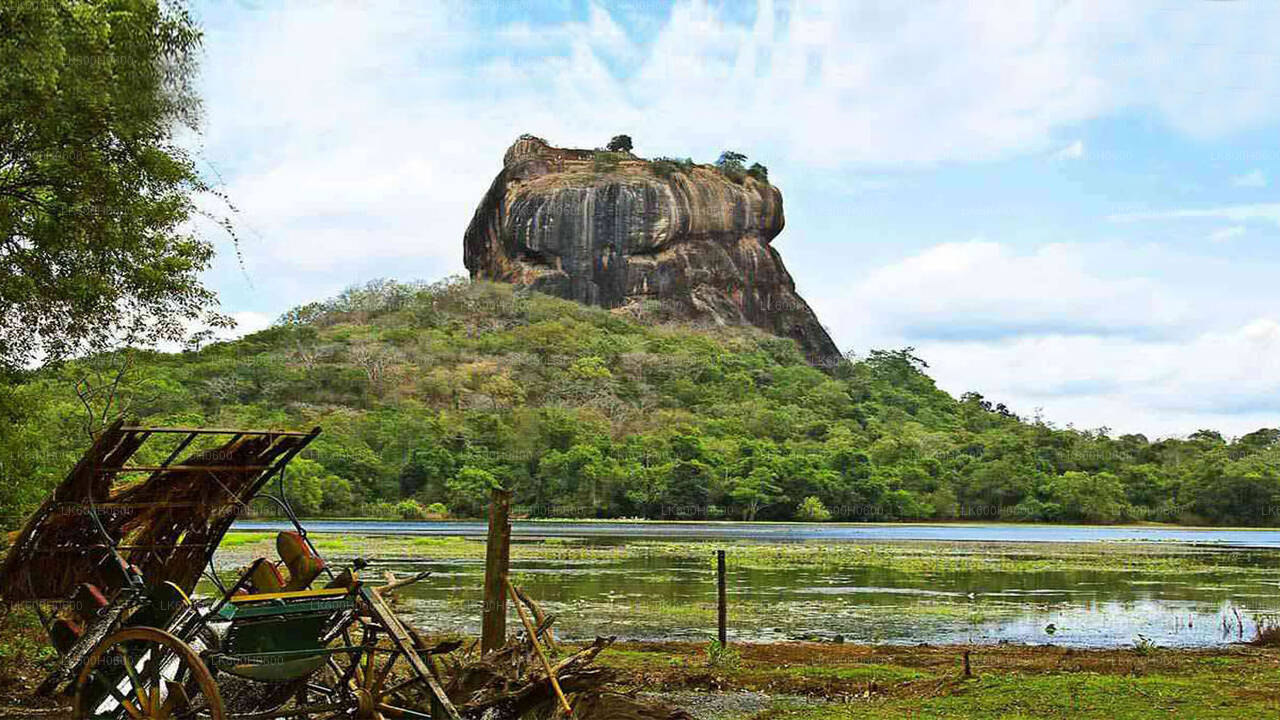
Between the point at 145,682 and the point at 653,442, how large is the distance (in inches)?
3829

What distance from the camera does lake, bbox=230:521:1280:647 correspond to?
916 inches

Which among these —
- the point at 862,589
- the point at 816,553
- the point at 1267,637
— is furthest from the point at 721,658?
the point at 816,553

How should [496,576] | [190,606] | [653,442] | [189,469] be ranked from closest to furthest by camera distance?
[190,606], [189,469], [496,576], [653,442]

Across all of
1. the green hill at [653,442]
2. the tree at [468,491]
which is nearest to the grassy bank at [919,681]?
the green hill at [653,442]

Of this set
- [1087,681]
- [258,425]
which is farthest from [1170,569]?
[258,425]

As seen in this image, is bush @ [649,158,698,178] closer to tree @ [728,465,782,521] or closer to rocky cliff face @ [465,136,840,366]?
rocky cliff face @ [465,136,840,366]

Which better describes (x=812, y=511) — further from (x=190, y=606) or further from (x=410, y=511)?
(x=190, y=606)

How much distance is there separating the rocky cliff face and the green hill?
31.0 meters

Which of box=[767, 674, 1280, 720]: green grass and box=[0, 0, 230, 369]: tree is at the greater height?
box=[0, 0, 230, 369]: tree

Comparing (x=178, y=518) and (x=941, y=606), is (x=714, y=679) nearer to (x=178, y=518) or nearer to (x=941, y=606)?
(x=178, y=518)

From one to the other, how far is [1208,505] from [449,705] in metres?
104

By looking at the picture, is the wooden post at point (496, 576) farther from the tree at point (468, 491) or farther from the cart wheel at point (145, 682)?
the tree at point (468, 491)

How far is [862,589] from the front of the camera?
107 ft

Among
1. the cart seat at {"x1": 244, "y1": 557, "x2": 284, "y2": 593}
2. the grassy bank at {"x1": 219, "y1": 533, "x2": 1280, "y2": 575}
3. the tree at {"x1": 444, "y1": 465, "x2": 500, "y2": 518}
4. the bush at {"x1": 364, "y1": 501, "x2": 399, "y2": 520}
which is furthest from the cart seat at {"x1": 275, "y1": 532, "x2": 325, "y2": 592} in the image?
the tree at {"x1": 444, "y1": 465, "x2": 500, "y2": 518}
